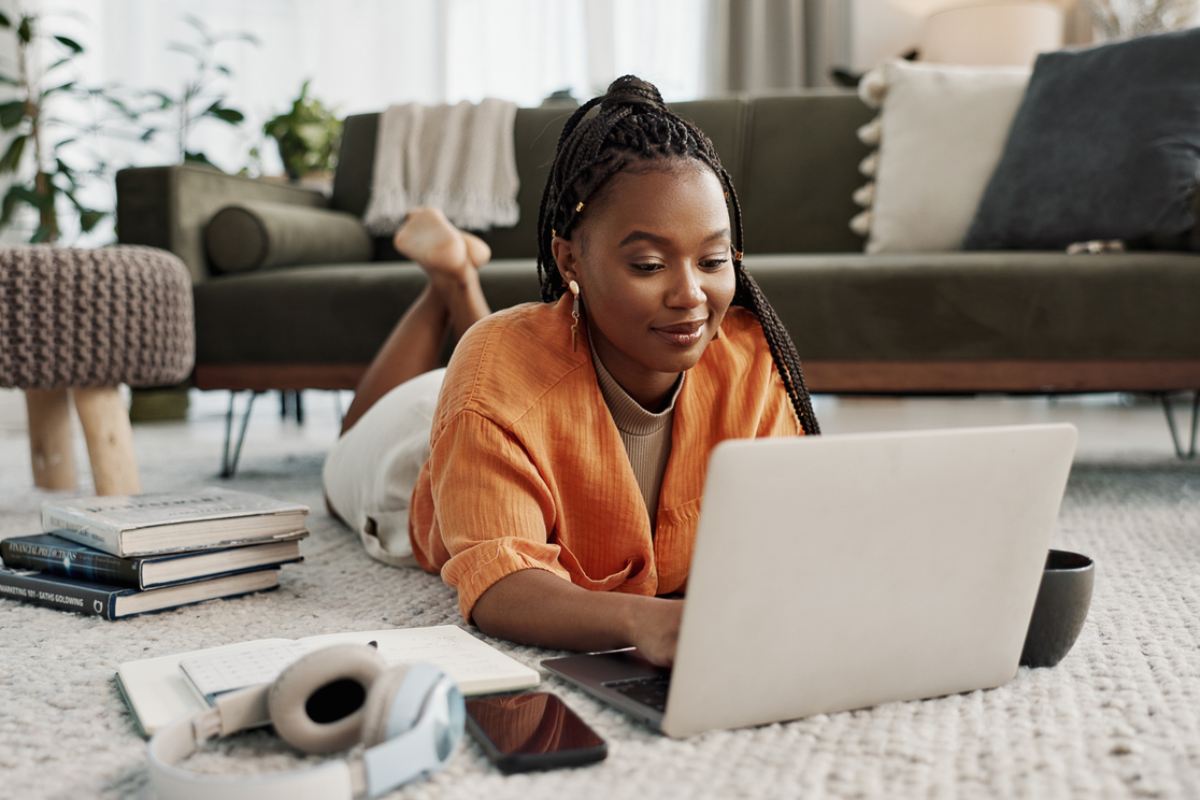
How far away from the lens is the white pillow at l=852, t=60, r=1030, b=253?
241 centimetres

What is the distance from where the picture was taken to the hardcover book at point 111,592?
1.16 meters

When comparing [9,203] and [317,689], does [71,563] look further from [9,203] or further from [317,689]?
[9,203]

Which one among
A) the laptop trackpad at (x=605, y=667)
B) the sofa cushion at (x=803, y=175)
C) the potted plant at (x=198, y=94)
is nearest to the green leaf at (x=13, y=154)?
the potted plant at (x=198, y=94)

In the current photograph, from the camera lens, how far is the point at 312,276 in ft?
7.22

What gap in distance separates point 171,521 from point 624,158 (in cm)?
62

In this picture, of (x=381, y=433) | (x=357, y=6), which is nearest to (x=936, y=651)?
(x=381, y=433)

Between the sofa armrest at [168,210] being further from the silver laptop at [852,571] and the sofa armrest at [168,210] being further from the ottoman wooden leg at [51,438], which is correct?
the silver laptop at [852,571]

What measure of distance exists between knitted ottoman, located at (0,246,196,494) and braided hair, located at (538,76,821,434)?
35.6 inches


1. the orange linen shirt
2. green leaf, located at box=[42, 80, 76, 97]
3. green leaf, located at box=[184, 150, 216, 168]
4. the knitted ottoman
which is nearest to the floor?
the knitted ottoman

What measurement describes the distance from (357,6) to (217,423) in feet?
6.10

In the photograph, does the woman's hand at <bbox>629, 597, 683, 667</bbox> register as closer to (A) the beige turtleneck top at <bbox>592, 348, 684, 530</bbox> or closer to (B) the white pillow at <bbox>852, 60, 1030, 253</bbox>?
(A) the beige turtleneck top at <bbox>592, 348, 684, 530</bbox>

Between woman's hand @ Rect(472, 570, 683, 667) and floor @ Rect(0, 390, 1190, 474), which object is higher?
woman's hand @ Rect(472, 570, 683, 667)

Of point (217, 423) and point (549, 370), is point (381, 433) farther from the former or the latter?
point (217, 423)

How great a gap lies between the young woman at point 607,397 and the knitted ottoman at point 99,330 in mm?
784
